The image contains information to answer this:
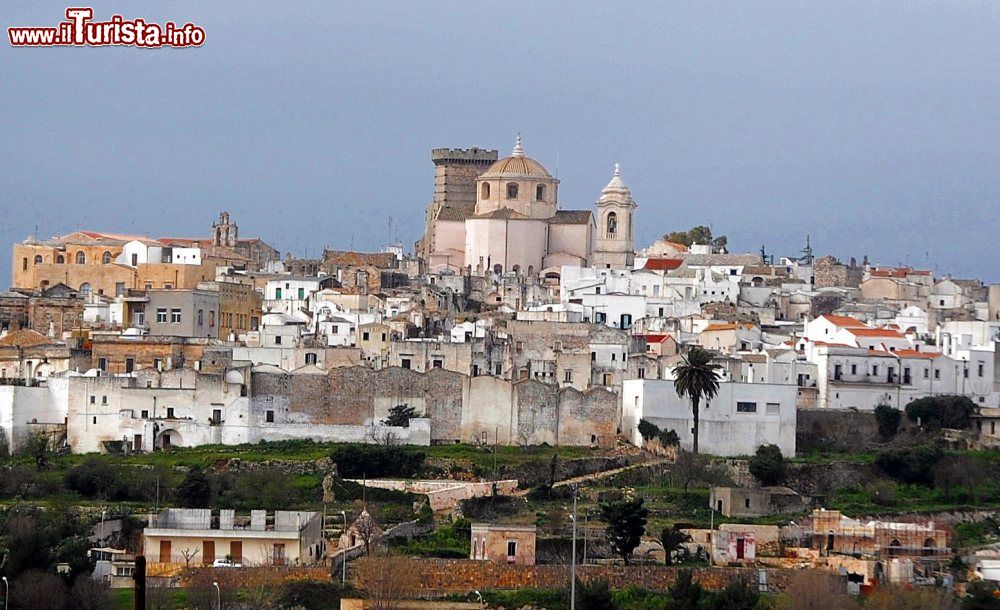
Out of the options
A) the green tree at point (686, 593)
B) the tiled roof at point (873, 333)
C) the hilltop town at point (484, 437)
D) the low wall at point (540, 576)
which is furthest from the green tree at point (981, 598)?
the tiled roof at point (873, 333)

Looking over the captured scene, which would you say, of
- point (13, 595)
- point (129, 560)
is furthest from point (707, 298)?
point (13, 595)

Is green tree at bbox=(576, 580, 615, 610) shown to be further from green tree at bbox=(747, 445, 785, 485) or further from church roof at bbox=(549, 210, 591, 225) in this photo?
church roof at bbox=(549, 210, 591, 225)

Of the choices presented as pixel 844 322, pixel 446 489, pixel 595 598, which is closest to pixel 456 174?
pixel 844 322

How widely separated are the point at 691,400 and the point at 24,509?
1675 centimetres

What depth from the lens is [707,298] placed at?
260 ft

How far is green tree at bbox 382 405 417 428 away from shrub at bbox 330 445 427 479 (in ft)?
7.68

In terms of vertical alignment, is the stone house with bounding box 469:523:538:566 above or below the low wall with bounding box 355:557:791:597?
above

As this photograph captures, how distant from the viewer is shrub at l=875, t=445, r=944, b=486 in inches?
2394

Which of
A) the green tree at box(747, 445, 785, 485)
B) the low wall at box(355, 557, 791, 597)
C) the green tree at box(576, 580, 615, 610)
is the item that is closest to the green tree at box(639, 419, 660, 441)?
the green tree at box(747, 445, 785, 485)

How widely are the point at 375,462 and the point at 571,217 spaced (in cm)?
2905

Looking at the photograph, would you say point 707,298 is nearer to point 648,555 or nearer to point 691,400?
point 691,400

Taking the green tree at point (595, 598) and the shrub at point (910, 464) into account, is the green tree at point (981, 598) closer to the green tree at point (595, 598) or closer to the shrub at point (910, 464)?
the green tree at point (595, 598)

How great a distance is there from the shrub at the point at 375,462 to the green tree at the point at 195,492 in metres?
3.82

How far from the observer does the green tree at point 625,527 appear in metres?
51.8
